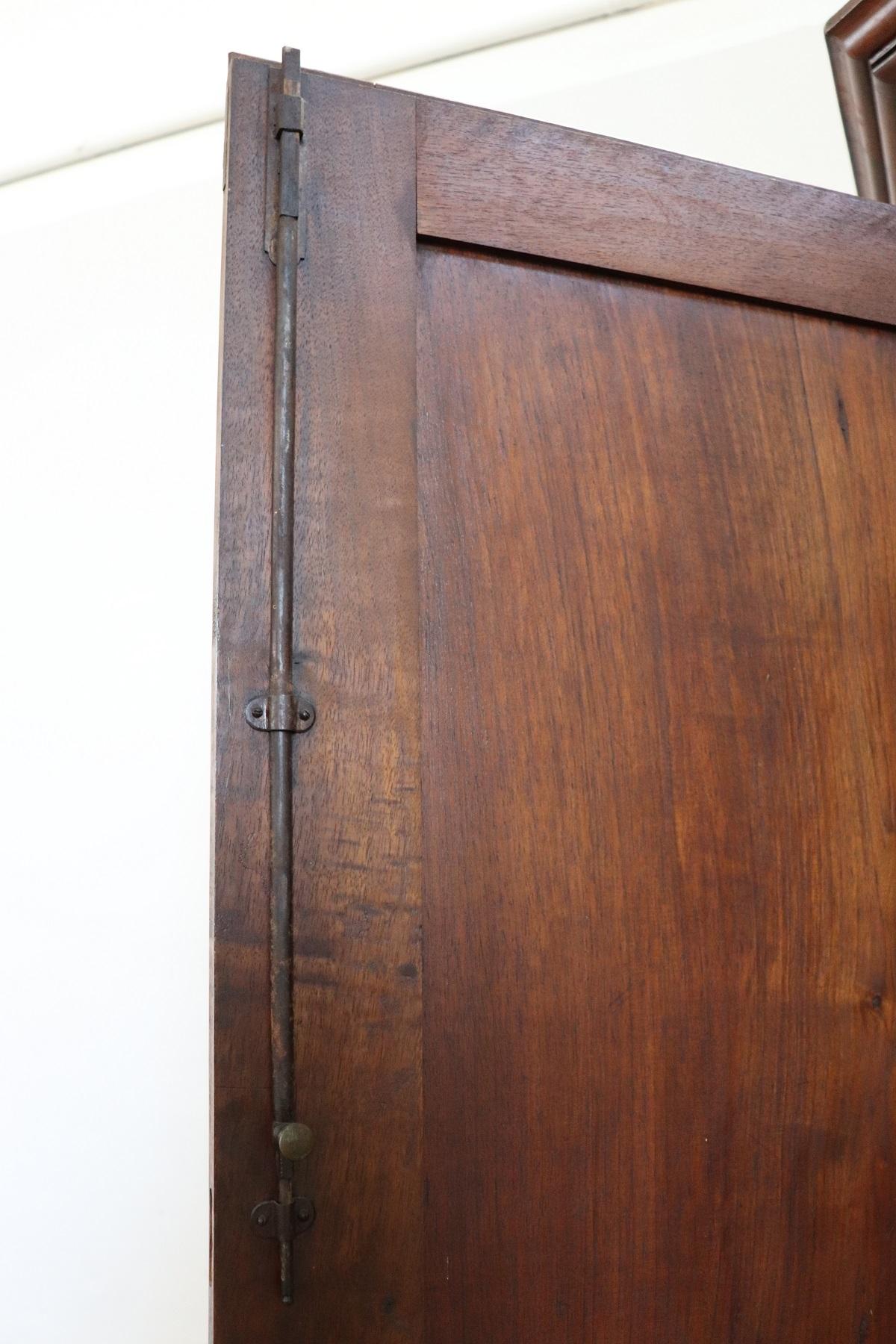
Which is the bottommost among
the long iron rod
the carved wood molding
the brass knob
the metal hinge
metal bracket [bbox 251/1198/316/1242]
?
metal bracket [bbox 251/1198/316/1242]

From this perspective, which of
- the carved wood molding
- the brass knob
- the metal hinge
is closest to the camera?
the brass knob

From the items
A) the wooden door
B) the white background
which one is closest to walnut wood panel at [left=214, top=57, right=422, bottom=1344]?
the wooden door

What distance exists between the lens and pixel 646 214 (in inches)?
34.4

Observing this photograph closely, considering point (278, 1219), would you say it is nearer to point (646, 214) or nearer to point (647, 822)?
point (647, 822)

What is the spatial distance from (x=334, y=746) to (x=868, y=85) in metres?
1.17

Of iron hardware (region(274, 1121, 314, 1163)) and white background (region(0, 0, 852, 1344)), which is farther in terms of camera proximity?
white background (region(0, 0, 852, 1344))

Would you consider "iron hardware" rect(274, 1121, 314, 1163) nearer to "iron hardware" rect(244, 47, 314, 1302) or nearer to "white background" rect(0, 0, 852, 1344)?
"iron hardware" rect(244, 47, 314, 1302)

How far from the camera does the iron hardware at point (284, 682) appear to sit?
2.05ft

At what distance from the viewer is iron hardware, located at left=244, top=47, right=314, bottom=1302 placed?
2.05 feet

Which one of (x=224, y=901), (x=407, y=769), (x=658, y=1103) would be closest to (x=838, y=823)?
(x=658, y=1103)

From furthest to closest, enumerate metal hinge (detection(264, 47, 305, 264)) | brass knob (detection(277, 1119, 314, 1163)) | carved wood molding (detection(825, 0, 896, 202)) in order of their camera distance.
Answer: carved wood molding (detection(825, 0, 896, 202))
metal hinge (detection(264, 47, 305, 264))
brass knob (detection(277, 1119, 314, 1163))

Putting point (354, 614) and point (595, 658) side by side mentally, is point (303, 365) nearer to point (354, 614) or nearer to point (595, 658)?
point (354, 614)

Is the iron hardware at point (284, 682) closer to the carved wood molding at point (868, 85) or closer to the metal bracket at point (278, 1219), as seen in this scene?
the metal bracket at point (278, 1219)

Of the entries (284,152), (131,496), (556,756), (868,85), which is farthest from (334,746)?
(868,85)
